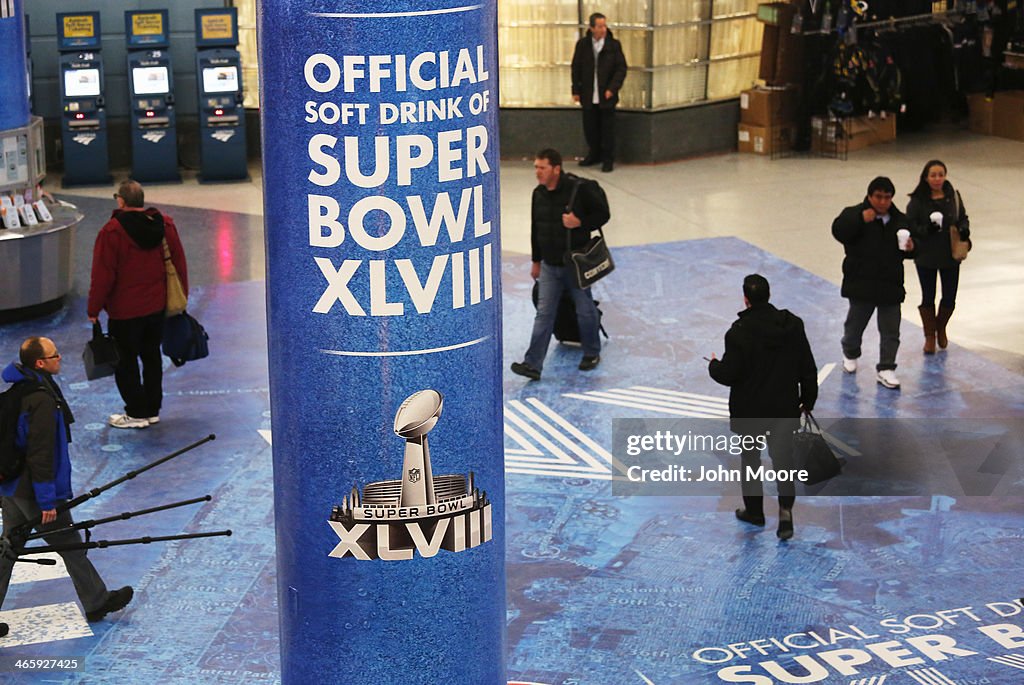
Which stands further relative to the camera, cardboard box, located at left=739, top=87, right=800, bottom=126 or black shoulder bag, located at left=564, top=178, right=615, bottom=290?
cardboard box, located at left=739, top=87, right=800, bottom=126

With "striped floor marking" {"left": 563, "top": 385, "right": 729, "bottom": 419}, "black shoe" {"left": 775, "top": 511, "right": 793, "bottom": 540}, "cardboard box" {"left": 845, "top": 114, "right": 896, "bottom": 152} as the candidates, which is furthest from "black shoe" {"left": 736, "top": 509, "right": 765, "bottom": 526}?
"cardboard box" {"left": 845, "top": 114, "right": 896, "bottom": 152}

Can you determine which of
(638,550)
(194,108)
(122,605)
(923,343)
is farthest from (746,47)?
(122,605)

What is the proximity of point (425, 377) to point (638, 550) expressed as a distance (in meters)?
4.23

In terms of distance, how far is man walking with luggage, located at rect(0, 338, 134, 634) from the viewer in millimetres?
7609

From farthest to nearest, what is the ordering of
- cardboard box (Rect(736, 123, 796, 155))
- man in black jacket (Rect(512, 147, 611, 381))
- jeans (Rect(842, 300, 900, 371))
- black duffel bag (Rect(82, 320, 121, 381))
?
cardboard box (Rect(736, 123, 796, 155)) → man in black jacket (Rect(512, 147, 611, 381)) → jeans (Rect(842, 300, 900, 371)) → black duffel bag (Rect(82, 320, 121, 381))

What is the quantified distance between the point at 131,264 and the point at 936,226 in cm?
576

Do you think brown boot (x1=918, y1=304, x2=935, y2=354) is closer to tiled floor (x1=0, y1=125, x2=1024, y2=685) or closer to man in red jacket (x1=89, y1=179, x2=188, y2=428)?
tiled floor (x1=0, y1=125, x2=1024, y2=685)

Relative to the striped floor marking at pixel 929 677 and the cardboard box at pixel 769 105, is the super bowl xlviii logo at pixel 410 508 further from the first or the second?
the cardboard box at pixel 769 105

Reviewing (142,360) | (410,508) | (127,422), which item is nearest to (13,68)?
(142,360)

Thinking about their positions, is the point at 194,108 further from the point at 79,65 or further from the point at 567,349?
the point at 567,349

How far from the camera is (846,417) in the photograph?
10617 mm

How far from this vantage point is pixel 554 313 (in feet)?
37.8

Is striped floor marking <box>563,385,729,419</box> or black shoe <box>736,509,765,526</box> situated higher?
striped floor marking <box>563,385,729,419</box>

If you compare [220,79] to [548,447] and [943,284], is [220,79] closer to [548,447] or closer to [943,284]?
[548,447]
